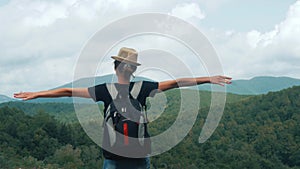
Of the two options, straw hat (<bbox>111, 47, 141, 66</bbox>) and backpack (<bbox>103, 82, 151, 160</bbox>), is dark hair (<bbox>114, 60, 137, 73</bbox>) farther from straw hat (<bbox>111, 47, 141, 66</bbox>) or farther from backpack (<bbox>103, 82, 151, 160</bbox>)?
backpack (<bbox>103, 82, 151, 160</bbox>)

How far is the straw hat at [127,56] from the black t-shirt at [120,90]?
14 cm

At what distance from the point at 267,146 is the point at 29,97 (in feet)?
211

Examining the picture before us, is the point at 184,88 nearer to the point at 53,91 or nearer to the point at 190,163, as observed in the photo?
the point at 53,91

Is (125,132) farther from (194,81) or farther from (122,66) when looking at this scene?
(194,81)

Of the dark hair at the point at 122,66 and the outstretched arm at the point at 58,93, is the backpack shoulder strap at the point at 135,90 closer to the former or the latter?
the dark hair at the point at 122,66

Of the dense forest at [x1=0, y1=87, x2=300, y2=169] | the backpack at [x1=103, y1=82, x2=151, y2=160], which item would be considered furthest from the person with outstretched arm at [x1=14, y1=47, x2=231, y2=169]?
the dense forest at [x1=0, y1=87, x2=300, y2=169]

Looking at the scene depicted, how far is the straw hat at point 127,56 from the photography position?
324 centimetres

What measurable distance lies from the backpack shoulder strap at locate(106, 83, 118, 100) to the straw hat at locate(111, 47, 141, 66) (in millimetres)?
175

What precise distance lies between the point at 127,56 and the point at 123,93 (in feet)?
0.83

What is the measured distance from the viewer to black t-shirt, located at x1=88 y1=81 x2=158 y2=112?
3.18 m

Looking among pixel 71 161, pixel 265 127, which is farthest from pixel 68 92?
pixel 265 127

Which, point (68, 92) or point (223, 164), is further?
point (223, 164)

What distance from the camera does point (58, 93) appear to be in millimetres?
3254

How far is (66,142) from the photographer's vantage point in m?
63.2
